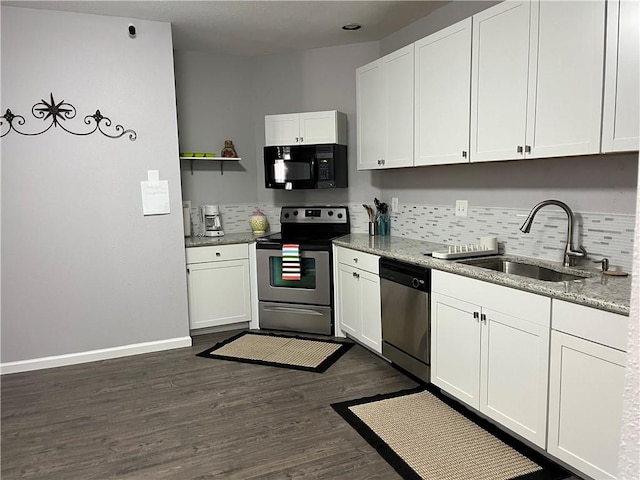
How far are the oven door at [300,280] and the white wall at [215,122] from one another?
0.97m

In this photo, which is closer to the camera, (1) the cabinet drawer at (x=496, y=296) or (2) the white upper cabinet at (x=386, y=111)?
(1) the cabinet drawer at (x=496, y=296)

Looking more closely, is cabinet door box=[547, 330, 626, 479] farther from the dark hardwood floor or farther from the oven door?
the oven door

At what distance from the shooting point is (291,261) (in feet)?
13.7

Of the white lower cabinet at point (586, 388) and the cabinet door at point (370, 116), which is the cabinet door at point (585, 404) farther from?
the cabinet door at point (370, 116)

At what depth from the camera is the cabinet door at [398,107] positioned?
3.47 m

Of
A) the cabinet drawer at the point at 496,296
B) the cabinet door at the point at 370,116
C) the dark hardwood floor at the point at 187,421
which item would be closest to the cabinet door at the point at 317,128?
the cabinet door at the point at 370,116

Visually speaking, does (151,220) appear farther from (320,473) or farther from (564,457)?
(564,457)

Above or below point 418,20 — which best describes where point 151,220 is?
below

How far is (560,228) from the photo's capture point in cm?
270

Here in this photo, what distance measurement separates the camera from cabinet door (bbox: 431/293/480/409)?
102 inches

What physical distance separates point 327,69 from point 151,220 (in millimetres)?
2197

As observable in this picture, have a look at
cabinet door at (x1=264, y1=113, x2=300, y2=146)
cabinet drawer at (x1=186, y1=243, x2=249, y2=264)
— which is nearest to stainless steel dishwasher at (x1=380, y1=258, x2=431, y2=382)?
cabinet drawer at (x1=186, y1=243, x2=249, y2=264)

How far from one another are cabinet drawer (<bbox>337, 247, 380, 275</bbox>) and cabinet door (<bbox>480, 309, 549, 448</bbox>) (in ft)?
3.73

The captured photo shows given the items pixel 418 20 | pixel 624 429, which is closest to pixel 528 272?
pixel 418 20
